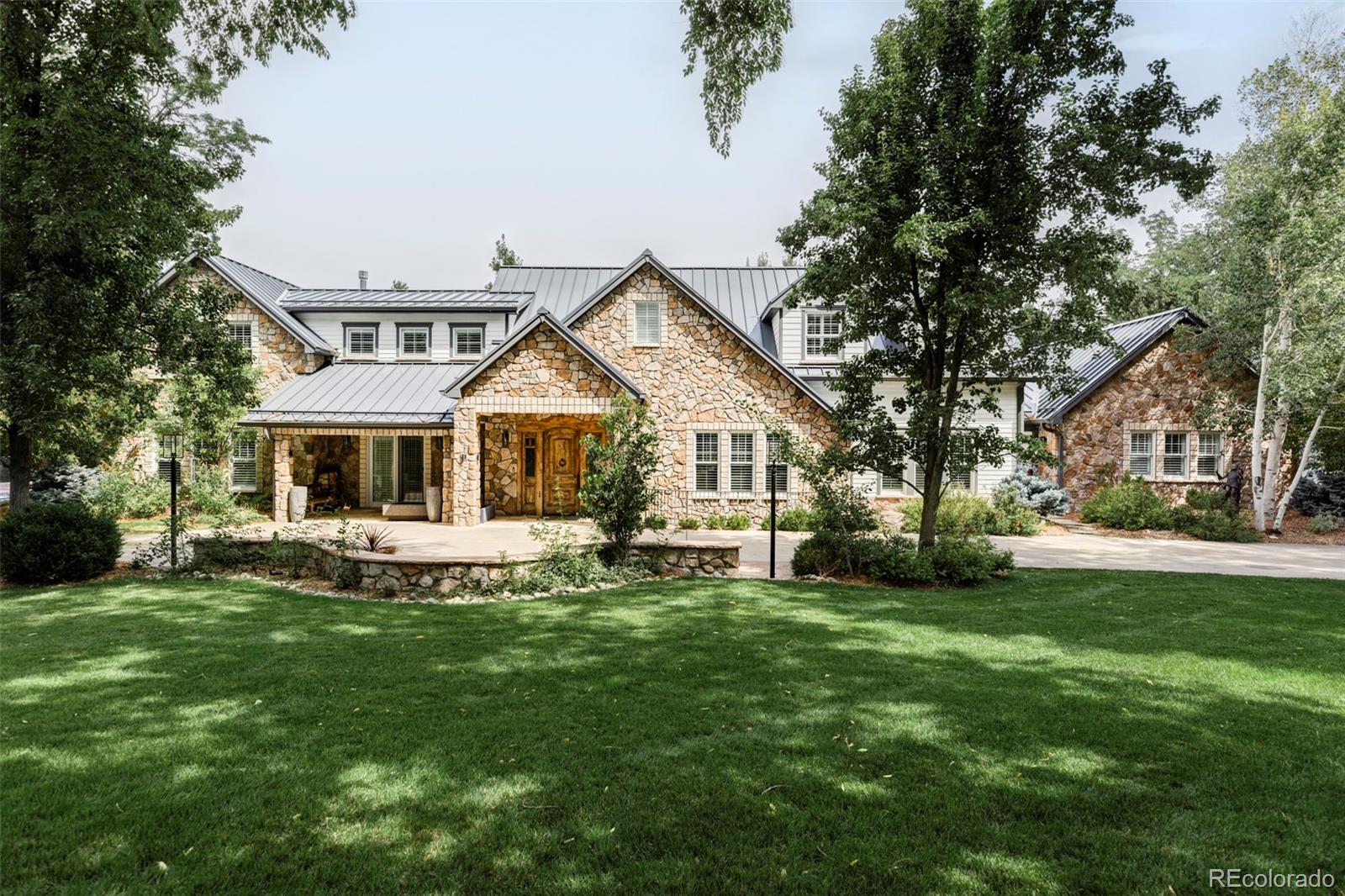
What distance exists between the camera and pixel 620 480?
34.1ft

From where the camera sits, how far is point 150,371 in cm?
1892

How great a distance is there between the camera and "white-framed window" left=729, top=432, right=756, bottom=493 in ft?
57.5

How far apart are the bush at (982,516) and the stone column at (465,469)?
10.2 m

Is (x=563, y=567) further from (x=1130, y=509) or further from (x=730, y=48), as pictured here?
(x=1130, y=509)

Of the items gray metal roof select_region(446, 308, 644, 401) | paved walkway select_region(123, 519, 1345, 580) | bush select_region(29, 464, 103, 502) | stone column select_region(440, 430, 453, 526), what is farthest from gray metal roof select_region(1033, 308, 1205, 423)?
bush select_region(29, 464, 103, 502)

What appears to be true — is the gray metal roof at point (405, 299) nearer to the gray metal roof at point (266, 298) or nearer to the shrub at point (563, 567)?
the gray metal roof at point (266, 298)

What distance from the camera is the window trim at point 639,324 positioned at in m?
17.6

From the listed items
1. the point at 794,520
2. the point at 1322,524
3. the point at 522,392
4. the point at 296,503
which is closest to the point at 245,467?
the point at 296,503

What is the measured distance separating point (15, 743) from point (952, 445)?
1093 centimetres

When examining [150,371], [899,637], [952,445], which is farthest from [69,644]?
[150,371]

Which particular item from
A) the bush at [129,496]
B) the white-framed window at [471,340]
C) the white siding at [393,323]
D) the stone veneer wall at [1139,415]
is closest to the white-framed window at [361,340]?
the white siding at [393,323]

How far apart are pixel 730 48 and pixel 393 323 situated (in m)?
16.5

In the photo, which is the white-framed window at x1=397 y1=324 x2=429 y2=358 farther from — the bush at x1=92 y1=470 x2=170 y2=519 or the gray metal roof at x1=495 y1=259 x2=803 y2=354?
the bush at x1=92 y1=470 x2=170 y2=519

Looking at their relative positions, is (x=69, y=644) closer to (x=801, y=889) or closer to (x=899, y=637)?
(x=801, y=889)
